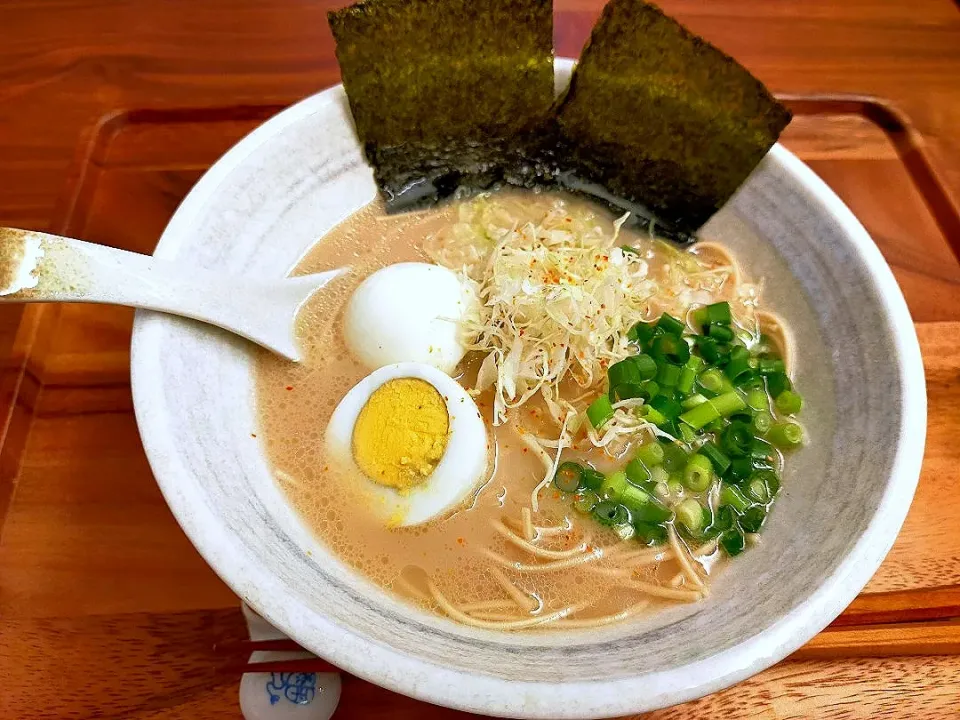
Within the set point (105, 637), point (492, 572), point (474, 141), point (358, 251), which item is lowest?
point (105, 637)

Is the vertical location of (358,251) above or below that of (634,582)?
above

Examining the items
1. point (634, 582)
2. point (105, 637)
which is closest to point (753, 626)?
point (634, 582)

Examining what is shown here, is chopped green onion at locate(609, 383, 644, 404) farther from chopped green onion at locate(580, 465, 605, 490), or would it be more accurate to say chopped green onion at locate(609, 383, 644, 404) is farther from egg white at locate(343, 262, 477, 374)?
egg white at locate(343, 262, 477, 374)

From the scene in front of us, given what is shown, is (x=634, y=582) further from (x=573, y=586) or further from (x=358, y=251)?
(x=358, y=251)

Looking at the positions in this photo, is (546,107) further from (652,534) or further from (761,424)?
(652,534)

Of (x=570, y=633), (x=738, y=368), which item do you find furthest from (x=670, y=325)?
(x=570, y=633)

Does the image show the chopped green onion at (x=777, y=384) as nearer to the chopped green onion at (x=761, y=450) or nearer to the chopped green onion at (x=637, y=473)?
the chopped green onion at (x=761, y=450)

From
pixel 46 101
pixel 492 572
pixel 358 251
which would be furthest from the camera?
pixel 46 101
